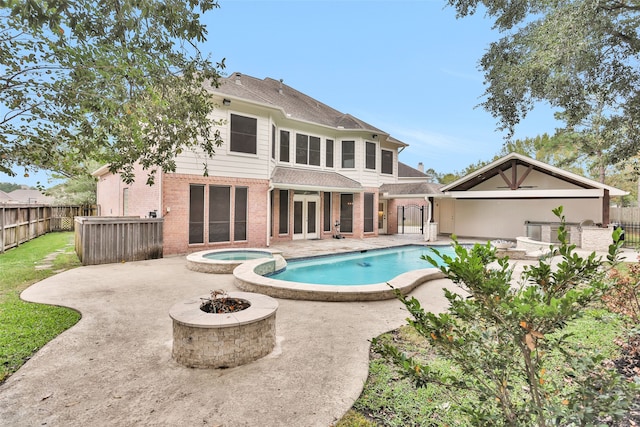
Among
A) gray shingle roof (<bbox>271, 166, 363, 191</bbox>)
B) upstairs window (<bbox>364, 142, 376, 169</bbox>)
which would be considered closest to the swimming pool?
gray shingle roof (<bbox>271, 166, 363, 191</bbox>)

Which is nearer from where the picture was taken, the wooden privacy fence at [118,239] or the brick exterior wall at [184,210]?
the wooden privacy fence at [118,239]

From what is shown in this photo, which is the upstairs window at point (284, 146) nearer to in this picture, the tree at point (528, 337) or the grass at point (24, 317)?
the grass at point (24, 317)

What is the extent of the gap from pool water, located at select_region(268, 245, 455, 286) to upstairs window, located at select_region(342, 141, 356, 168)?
5.76 metres

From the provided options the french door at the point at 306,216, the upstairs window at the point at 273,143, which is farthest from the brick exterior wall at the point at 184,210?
the french door at the point at 306,216

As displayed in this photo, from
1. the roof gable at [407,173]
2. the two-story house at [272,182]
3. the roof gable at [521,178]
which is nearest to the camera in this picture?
the two-story house at [272,182]

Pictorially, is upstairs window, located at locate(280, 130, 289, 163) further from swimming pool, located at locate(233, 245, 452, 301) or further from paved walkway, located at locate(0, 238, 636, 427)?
paved walkway, located at locate(0, 238, 636, 427)

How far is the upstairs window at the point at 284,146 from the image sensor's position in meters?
16.1

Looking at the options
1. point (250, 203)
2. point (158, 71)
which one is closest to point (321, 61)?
point (250, 203)

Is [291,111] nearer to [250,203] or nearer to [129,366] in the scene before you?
[250,203]

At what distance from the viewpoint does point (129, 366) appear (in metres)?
3.86

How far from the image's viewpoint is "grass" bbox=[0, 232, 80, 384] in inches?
164

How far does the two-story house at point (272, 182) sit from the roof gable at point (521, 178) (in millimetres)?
2138

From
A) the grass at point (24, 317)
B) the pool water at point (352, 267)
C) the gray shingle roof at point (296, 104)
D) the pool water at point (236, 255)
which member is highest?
the gray shingle roof at point (296, 104)

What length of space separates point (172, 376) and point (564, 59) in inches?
363
